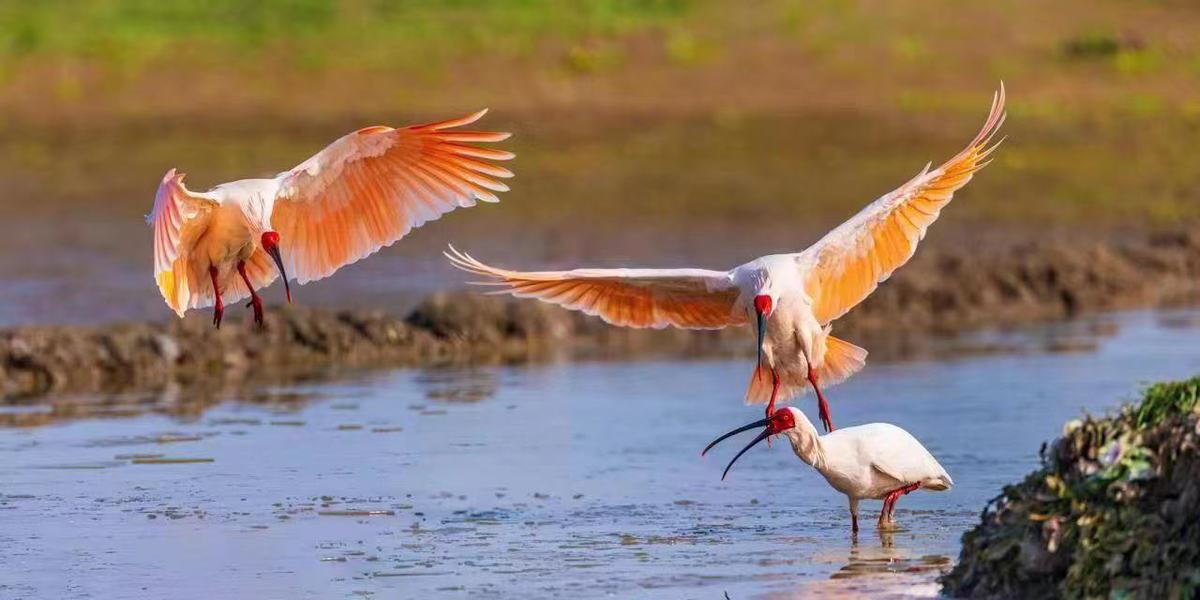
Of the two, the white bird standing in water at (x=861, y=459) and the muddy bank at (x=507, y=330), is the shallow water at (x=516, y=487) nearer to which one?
the white bird standing in water at (x=861, y=459)

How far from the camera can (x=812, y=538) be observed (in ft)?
33.9

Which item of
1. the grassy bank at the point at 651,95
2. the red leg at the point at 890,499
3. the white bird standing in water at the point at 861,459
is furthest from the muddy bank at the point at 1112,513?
the grassy bank at the point at 651,95

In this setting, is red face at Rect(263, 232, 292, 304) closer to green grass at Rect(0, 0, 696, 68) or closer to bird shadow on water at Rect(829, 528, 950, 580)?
bird shadow on water at Rect(829, 528, 950, 580)

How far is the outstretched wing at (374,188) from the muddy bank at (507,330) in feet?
10.2

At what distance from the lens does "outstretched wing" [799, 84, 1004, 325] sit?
447 inches

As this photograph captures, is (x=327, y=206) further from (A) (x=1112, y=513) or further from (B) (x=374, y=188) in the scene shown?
(A) (x=1112, y=513)

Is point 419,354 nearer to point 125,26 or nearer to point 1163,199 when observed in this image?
point 1163,199

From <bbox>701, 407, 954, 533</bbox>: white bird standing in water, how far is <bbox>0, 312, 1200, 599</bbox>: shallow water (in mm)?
194

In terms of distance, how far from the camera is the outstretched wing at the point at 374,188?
39.3ft

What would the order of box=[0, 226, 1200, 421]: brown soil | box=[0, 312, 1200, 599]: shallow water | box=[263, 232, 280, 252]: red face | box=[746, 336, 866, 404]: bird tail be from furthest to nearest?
box=[0, 226, 1200, 421]: brown soil → box=[263, 232, 280, 252]: red face → box=[746, 336, 866, 404]: bird tail → box=[0, 312, 1200, 599]: shallow water

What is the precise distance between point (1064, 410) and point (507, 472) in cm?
374

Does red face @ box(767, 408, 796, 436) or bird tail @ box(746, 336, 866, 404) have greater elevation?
bird tail @ box(746, 336, 866, 404)

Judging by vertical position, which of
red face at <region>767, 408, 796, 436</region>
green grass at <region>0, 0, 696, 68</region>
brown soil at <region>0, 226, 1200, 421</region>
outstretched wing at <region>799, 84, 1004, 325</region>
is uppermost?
green grass at <region>0, 0, 696, 68</region>

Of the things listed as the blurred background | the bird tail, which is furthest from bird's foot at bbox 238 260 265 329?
the blurred background
